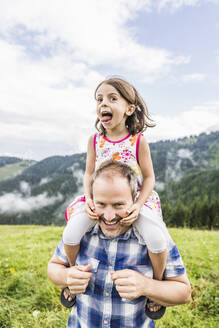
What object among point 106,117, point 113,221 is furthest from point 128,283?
point 106,117

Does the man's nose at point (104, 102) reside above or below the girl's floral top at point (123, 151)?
above

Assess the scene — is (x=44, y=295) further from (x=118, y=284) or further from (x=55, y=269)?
(x=118, y=284)

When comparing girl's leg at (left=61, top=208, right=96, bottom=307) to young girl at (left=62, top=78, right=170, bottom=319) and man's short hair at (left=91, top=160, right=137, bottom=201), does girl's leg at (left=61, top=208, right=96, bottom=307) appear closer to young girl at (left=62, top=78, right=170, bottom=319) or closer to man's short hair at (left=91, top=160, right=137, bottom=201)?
young girl at (left=62, top=78, right=170, bottom=319)

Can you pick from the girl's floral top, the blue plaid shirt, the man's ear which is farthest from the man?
the man's ear

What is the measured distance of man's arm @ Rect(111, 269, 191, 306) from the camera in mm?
1683

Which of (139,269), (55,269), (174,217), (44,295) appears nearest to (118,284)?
(139,269)

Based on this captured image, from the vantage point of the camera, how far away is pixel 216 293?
4270mm

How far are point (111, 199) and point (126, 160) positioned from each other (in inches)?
48.5

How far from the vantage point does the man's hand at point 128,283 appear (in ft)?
5.50

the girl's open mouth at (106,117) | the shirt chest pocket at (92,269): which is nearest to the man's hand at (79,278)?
the shirt chest pocket at (92,269)

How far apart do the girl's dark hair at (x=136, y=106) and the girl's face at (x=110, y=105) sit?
0.08m

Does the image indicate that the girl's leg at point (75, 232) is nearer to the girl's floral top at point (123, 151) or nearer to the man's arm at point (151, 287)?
the man's arm at point (151, 287)

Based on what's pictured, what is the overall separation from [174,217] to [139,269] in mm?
54505

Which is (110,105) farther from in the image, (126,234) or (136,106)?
(126,234)
